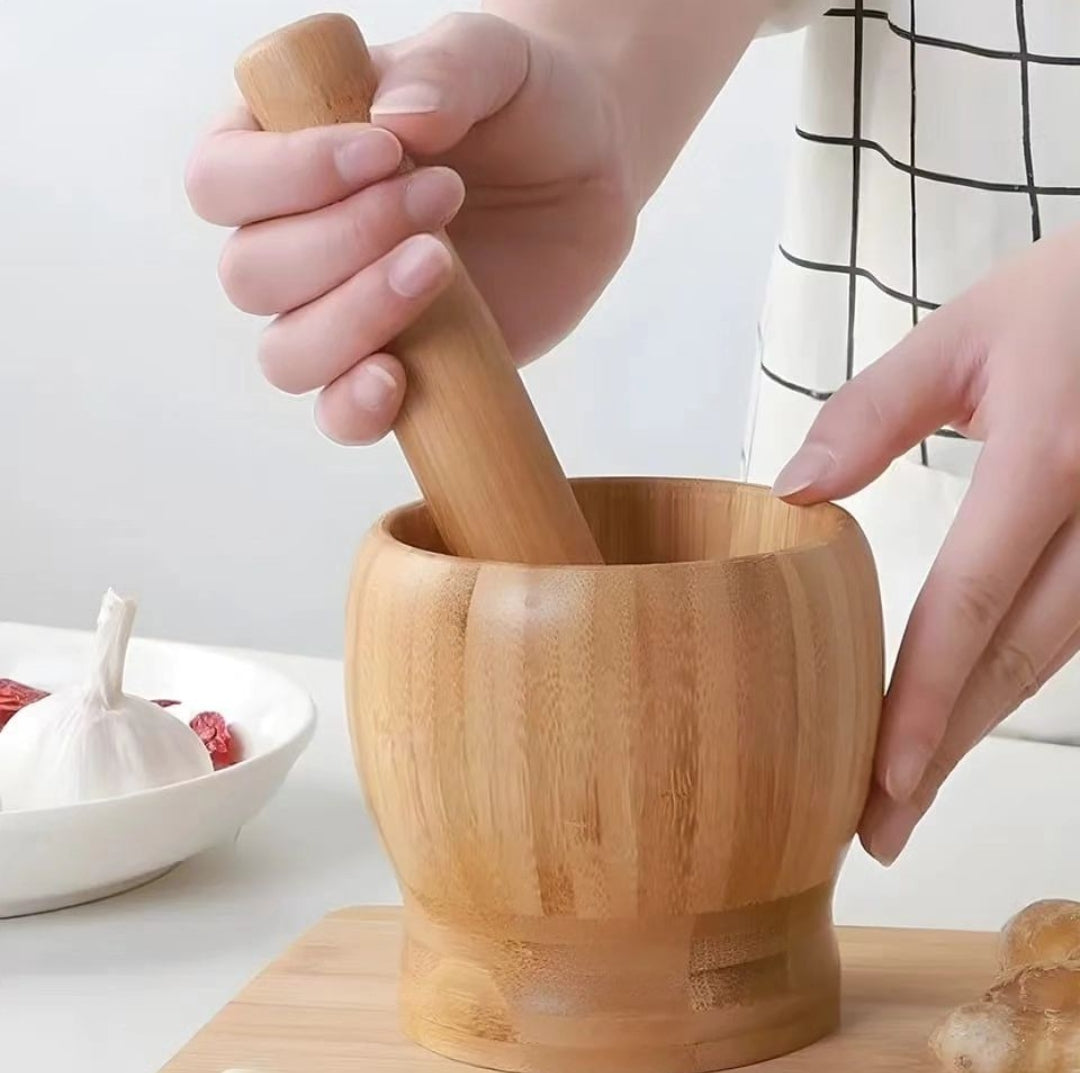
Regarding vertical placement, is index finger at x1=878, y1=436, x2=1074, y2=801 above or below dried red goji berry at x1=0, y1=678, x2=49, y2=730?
above

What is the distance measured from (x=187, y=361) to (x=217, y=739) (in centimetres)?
140

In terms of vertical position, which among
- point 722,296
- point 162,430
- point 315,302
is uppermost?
point 315,302

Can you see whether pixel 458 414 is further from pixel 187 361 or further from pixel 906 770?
pixel 187 361

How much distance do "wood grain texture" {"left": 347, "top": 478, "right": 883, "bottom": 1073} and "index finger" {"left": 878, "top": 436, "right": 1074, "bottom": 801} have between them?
0.04 metres

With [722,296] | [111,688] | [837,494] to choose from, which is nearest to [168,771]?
[111,688]

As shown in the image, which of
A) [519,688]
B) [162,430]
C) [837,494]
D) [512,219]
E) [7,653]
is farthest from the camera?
[162,430]

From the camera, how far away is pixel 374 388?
718 mm

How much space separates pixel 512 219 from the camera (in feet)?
2.98

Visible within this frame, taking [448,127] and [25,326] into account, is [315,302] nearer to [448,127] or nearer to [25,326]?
[448,127]

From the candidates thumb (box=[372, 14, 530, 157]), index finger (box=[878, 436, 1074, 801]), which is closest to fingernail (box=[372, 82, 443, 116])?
thumb (box=[372, 14, 530, 157])

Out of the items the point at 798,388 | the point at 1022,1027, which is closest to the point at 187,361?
the point at 798,388

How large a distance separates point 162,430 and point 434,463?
1723 millimetres

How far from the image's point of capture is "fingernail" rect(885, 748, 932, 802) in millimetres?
713

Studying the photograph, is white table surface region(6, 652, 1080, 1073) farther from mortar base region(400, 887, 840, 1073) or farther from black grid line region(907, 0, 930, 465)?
black grid line region(907, 0, 930, 465)
